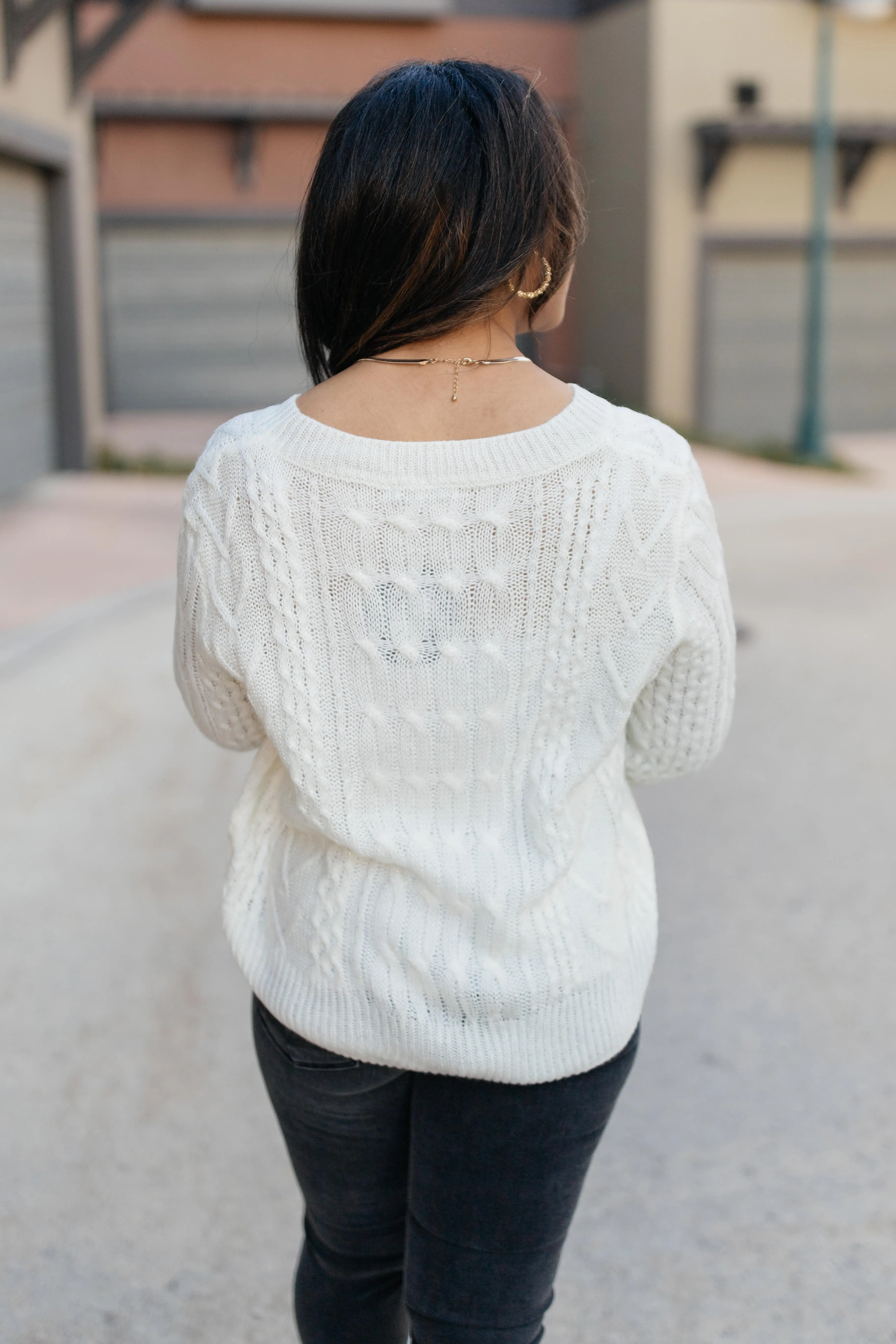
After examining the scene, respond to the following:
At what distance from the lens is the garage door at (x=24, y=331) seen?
Result: 32.6 ft

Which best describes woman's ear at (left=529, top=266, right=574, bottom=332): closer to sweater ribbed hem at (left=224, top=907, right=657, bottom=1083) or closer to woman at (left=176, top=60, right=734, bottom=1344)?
woman at (left=176, top=60, right=734, bottom=1344)

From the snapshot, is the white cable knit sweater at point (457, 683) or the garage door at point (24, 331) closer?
the white cable knit sweater at point (457, 683)

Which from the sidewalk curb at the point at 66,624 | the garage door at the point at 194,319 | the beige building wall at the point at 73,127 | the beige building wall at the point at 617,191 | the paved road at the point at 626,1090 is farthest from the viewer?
the garage door at the point at 194,319

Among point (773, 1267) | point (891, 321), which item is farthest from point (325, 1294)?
point (891, 321)

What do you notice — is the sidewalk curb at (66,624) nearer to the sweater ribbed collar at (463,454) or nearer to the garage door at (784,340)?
the sweater ribbed collar at (463,454)

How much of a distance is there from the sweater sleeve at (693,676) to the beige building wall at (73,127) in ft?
30.3

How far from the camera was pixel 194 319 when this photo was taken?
15.5m

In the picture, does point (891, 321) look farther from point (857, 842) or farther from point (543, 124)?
point (543, 124)

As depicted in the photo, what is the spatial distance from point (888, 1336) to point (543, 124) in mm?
1864

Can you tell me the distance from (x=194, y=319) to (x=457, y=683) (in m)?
15.1

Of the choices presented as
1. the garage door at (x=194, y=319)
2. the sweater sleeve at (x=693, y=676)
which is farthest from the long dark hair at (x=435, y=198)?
the garage door at (x=194, y=319)

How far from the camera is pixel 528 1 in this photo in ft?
51.3

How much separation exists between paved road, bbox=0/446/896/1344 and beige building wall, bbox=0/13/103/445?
6.44 metres

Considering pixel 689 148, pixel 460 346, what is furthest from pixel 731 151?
pixel 460 346
